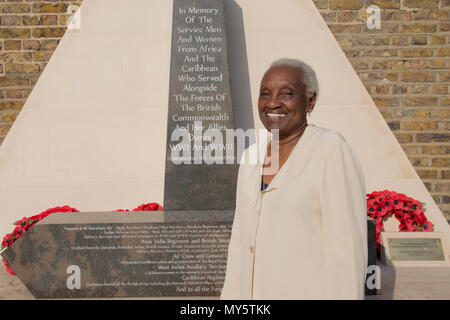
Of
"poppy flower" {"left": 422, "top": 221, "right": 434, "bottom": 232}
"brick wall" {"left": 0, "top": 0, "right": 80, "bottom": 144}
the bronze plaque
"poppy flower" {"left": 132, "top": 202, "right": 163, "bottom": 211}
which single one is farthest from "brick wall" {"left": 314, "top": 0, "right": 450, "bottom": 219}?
"brick wall" {"left": 0, "top": 0, "right": 80, "bottom": 144}

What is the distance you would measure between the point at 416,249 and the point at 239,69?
251cm

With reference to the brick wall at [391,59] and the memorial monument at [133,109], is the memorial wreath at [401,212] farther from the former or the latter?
the brick wall at [391,59]

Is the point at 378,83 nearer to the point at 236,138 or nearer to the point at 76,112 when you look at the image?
the point at 236,138

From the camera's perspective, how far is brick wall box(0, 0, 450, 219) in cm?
414

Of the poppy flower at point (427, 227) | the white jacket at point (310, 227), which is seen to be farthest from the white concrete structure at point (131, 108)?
the white jacket at point (310, 227)

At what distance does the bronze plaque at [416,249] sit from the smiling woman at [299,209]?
8.25 ft

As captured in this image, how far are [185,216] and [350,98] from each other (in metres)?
2.27

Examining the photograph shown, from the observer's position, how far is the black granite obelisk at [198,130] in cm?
334

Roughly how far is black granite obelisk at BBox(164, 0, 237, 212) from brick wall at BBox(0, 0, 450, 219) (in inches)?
64.4

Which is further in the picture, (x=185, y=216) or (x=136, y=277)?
(x=185, y=216)

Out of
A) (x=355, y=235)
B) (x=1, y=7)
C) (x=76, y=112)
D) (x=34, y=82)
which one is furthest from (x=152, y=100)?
(x=355, y=235)

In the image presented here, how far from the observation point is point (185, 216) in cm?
299

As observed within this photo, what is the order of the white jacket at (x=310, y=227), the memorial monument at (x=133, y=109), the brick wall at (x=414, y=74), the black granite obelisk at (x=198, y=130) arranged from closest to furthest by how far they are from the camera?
the white jacket at (x=310, y=227), the black granite obelisk at (x=198, y=130), the memorial monument at (x=133, y=109), the brick wall at (x=414, y=74)

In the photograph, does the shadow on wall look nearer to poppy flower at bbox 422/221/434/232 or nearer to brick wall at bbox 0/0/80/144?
brick wall at bbox 0/0/80/144
